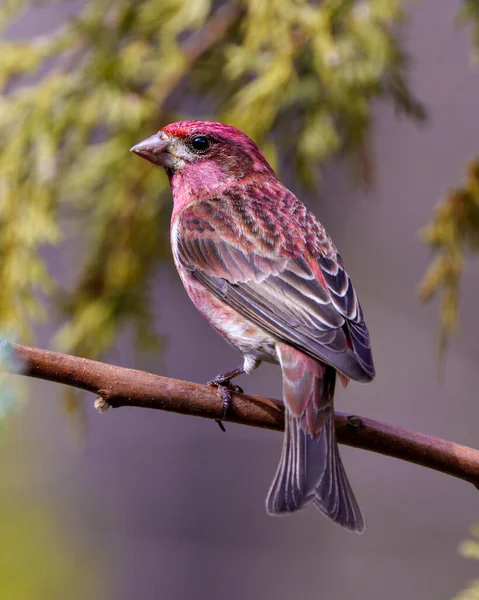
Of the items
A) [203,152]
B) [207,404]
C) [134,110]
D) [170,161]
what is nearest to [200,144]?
[203,152]

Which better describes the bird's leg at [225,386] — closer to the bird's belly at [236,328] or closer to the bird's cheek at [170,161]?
the bird's belly at [236,328]

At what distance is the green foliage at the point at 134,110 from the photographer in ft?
13.1

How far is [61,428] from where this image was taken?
727cm

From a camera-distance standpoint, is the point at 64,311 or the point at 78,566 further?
the point at 78,566

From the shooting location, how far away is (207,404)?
107 inches

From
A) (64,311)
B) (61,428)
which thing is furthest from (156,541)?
(64,311)

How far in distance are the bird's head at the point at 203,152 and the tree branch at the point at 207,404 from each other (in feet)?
3.79

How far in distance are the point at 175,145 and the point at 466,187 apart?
1283mm

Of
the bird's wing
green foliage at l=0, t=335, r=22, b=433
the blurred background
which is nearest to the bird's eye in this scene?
the bird's wing

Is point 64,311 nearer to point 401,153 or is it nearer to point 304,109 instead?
point 304,109

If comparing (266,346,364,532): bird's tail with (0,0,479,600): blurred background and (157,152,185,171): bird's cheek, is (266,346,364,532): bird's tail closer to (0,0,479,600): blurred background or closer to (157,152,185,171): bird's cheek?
(157,152,185,171): bird's cheek

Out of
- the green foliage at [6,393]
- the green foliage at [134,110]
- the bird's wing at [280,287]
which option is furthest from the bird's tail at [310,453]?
the green foliage at [6,393]

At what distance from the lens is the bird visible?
2895mm

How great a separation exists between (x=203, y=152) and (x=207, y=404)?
136 centimetres
